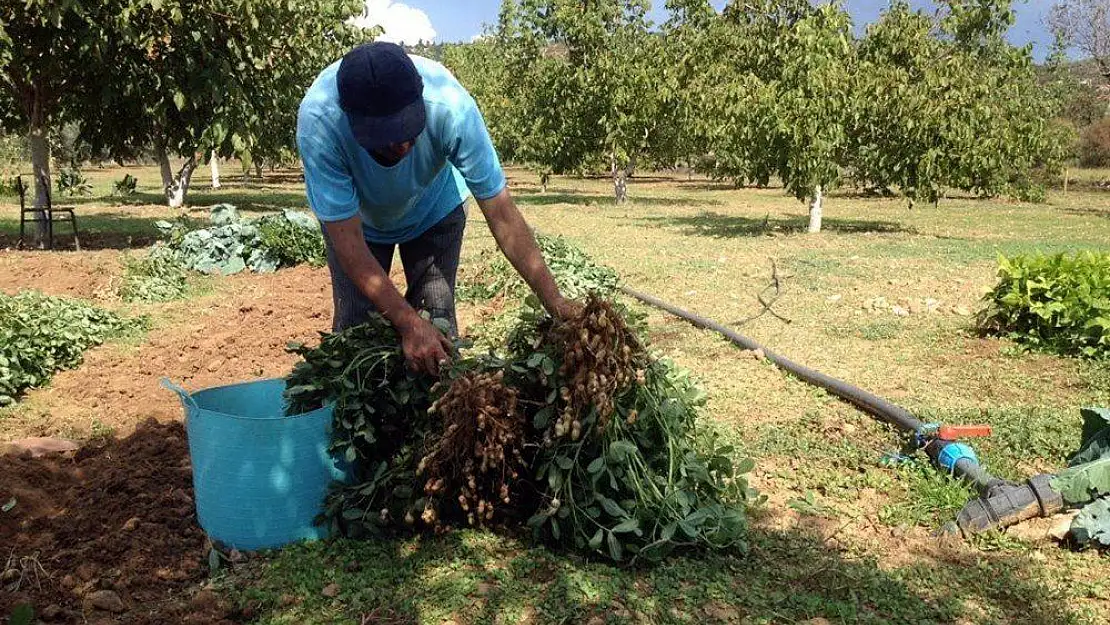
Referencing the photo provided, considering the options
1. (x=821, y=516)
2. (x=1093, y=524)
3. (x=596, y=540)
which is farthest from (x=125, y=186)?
(x=1093, y=524)

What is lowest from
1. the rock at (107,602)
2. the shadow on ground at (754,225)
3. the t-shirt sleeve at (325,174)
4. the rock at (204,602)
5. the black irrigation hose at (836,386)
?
the rock at (107,602)

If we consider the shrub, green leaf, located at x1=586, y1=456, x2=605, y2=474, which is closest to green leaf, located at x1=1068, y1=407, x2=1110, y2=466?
green leaf, located at x1=586, y1=456, x2=605, y2=474

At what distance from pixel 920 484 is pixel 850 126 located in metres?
11.5

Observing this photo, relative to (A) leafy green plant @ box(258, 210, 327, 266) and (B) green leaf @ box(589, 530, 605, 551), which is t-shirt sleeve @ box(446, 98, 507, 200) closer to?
(B) green leaf @ box(589, 530, 605, 551)

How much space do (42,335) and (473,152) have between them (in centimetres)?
468

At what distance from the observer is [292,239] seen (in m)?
10.8

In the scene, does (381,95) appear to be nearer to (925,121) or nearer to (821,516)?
(821,516)

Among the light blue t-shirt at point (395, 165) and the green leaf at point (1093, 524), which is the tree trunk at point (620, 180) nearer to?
the light blue t-shirt at point (395, 165)

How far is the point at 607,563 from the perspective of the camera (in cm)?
299

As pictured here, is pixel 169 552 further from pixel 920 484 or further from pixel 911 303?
pixel 911 303

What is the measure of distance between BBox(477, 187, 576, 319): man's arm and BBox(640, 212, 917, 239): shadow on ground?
11.7m

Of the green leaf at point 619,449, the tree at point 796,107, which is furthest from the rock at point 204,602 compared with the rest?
the tree at point 796,107

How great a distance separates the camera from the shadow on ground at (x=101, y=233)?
42.6 ft

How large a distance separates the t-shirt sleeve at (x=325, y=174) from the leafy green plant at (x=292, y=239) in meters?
7.89
